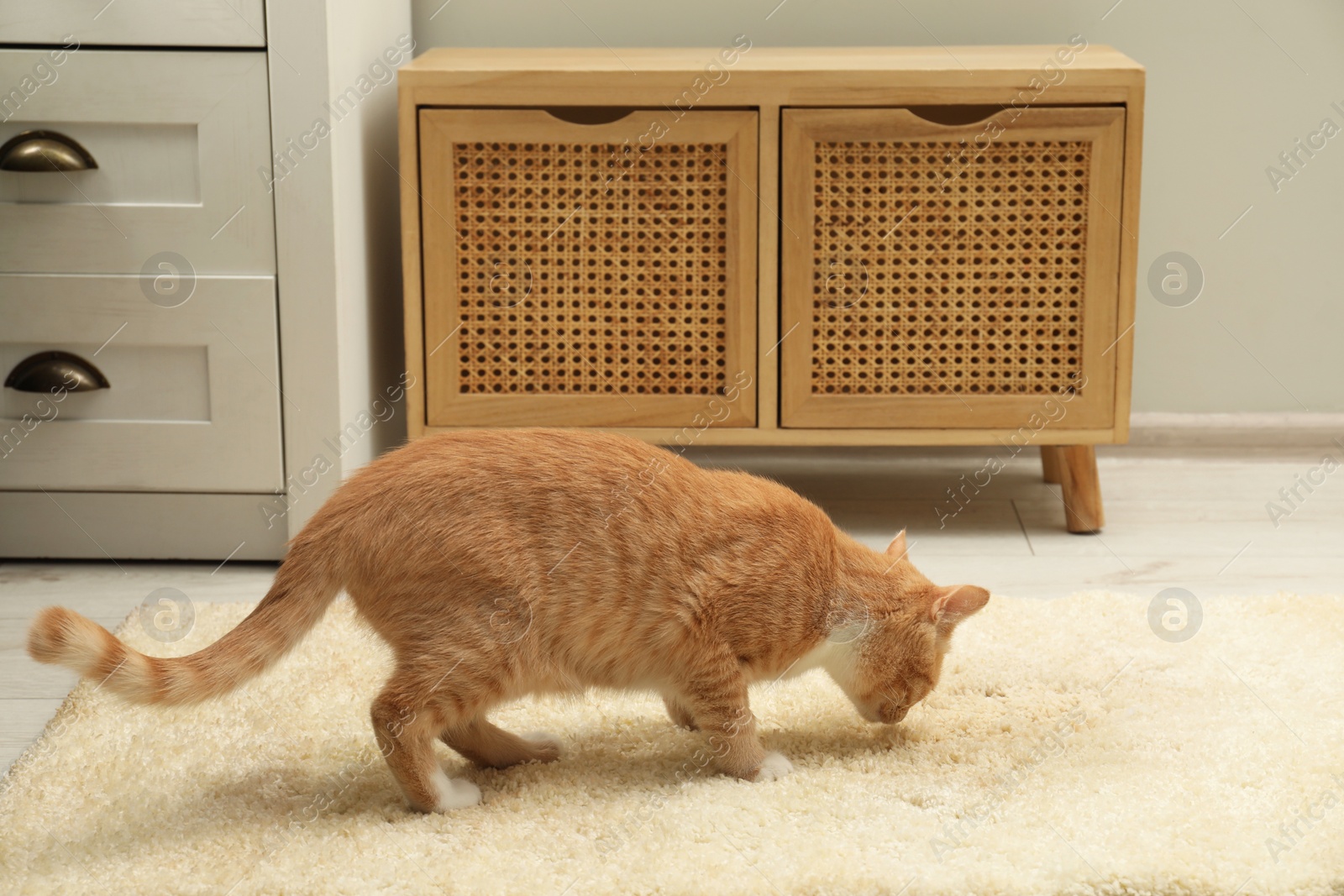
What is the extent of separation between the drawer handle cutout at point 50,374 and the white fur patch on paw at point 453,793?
878 mm

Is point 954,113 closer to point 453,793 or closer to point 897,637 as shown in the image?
point 897,637

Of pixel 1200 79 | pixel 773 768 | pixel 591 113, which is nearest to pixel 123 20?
pixel 591 113

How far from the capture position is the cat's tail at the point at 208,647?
0.95 meters

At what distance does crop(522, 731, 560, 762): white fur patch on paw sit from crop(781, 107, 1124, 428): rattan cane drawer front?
2.42 feet

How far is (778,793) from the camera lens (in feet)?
3.55

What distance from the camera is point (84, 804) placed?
3.52 feet

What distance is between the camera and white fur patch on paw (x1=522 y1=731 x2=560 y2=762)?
3.84ft

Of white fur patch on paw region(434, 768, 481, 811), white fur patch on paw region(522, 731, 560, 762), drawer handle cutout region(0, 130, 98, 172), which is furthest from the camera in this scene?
drawer handle cutout region(0, 130, 98, 172)

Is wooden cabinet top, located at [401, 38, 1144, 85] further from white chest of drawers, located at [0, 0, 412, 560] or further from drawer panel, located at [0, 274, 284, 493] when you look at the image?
drawer panel, located at [0, 274, 284, 493]

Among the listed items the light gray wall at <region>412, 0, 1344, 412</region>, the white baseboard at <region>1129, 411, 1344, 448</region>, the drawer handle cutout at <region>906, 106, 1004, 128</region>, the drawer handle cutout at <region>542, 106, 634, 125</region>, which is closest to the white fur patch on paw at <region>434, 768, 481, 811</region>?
the drawer handle cutout at <region>542, 106, 634, 125</region>

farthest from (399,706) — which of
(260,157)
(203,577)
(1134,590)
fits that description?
(1134,590)

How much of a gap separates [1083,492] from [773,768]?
94 cm

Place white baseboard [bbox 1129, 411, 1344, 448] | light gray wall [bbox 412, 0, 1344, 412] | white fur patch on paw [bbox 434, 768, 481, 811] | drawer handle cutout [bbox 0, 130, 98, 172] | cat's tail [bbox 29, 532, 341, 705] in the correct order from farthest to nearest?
1. white baseboard [bbox 1129, 411, 1344, 448]
2. light gray wall [bbox 412, 0, 1344, 412]
3. drawer handle cutout [bbox 0, 130, 98, 172]
4. white fur patch on paw [bbox 434, 768, 481, 811]
5. cat's tail [bbox 29, 532, 341, 705]

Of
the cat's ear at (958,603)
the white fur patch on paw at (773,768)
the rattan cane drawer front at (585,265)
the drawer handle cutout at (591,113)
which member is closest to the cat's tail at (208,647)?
the white fur patch on paw at (773,768)
